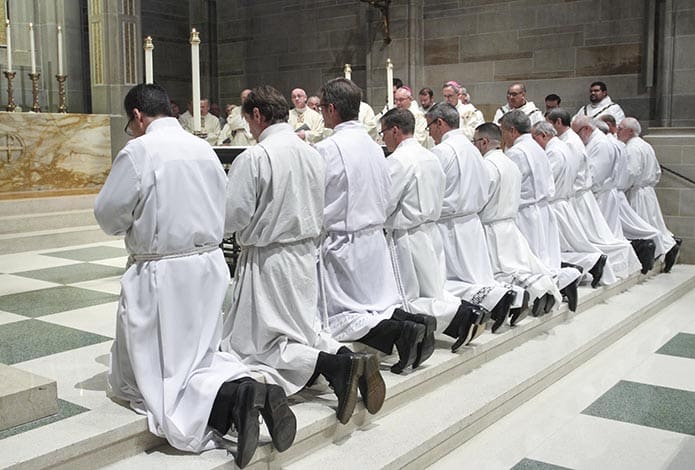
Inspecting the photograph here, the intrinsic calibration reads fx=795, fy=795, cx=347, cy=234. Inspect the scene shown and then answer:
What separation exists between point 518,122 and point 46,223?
209 inches

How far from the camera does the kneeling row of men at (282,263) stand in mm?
3303

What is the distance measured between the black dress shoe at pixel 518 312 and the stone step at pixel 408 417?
0.19ft

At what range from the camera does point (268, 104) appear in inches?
155

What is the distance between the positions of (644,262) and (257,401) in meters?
6.17

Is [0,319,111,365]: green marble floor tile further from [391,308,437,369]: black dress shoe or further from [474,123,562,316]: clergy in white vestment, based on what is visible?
[474,123,562,316]: clergy in white vestment

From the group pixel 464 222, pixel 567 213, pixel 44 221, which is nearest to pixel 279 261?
pixel 464 222

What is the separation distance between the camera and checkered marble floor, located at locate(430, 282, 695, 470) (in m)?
4.00

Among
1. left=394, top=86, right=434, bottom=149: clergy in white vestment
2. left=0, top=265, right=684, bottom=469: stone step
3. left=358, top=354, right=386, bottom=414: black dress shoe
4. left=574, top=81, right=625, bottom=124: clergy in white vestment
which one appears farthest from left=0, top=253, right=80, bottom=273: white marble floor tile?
left=574, top=81, right=625, bottom=124: clergy in white vestment

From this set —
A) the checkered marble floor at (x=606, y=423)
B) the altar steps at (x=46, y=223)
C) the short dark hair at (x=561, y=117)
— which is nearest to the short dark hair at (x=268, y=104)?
the checkered marble floor at (x=606, y=423)

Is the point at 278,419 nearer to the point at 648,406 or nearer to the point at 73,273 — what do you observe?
the point at 648,406

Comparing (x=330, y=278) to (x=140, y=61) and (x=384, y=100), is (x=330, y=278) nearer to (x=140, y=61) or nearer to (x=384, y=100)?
(x=140, y=61)

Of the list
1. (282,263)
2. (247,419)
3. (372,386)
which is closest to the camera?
(247,419)

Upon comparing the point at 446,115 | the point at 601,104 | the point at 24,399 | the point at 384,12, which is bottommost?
the point at 24,399

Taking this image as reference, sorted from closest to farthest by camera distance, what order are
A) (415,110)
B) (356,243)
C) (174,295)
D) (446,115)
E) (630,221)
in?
1. (174,295)
2. (356,243)
3. (446,115)
4. (630,221)
5. (415,110)
